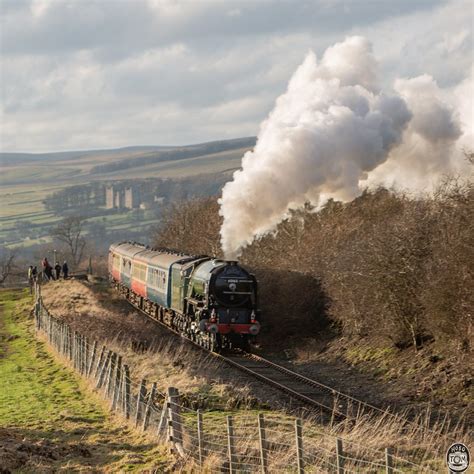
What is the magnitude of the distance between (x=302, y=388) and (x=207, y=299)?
8673 mm

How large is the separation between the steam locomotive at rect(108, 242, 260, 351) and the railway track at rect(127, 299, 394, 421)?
3.07ft

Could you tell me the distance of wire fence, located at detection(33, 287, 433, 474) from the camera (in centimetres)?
1379

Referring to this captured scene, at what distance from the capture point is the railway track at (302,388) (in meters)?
21.8

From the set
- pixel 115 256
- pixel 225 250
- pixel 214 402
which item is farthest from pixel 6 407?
pixel 115 256

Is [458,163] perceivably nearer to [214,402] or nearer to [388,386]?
[388,386]

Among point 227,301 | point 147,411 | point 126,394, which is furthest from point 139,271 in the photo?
point 147,411

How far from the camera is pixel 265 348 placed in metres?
38.5

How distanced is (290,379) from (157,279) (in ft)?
54.1

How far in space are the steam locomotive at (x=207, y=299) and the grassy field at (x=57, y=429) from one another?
606 cm

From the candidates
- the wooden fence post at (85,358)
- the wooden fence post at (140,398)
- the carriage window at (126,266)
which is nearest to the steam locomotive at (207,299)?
the wooden fence post at (85,358)

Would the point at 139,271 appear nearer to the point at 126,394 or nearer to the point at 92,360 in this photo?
the point at 92,360

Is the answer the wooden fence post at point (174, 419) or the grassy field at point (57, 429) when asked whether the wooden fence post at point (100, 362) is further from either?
the wooden fence post at point (174, 419)

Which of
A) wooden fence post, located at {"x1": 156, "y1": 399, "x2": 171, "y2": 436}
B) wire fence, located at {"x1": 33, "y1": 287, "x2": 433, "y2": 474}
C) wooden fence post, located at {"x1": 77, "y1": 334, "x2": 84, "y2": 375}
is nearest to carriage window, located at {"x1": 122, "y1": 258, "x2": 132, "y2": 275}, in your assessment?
wooden fence post, located at {"x1": 77, "y1": 334, "x2": 84, "y2": 375}

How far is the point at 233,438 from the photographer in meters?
14.6
